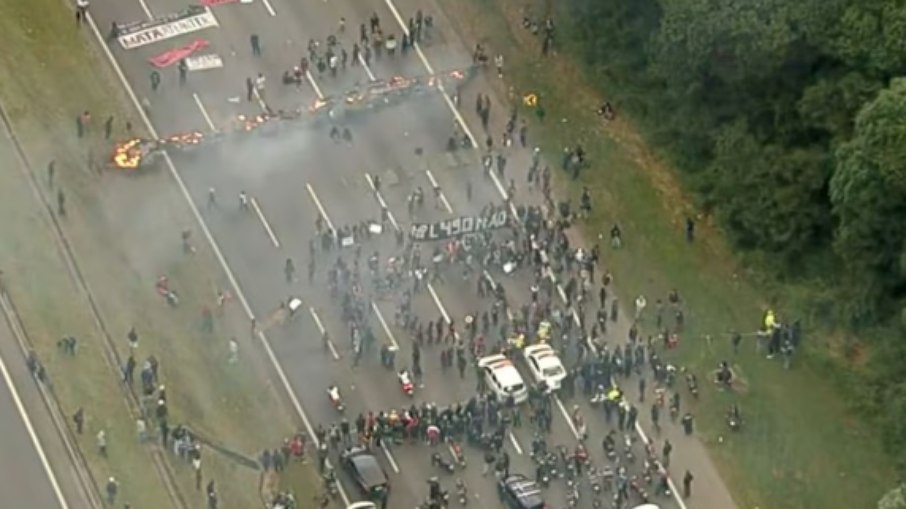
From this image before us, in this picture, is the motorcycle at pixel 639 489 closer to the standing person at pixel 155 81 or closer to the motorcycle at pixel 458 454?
the motorcycle at pixel 458 454

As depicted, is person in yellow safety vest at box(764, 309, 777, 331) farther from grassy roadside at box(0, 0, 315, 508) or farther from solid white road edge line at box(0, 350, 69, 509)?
solid white road edge line at box(0, 350, 69, 509)

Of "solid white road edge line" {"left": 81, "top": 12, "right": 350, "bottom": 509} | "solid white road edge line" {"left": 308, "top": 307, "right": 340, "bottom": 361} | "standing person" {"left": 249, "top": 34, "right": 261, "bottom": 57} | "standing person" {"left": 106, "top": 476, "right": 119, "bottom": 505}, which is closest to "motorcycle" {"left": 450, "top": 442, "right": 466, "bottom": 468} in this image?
"solid white road edge line" {"left": 81, "top": 12, "right": 350, "bottom": 509}

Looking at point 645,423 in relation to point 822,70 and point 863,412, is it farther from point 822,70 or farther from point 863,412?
point 822,70

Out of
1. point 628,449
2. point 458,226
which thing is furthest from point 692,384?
point 458,226

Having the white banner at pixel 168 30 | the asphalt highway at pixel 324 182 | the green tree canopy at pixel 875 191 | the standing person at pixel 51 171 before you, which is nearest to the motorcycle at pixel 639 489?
the asphalt highway at pixel 324 182

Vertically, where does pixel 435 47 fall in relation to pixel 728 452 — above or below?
above

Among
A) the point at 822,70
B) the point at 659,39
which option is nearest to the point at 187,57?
the point at 659,39
